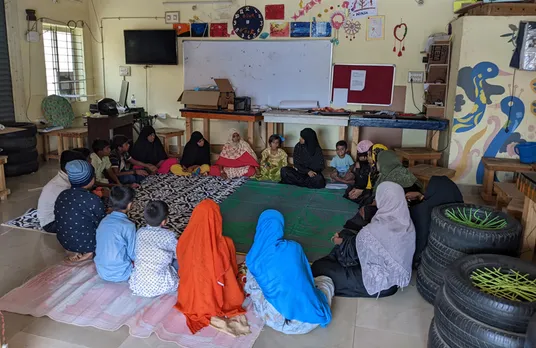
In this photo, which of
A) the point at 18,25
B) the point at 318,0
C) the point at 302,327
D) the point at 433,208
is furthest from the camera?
the point at 318,0

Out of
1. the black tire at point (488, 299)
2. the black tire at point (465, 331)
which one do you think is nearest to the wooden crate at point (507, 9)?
the black tire at point (488, 299)

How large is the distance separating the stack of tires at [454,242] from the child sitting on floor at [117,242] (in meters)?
2.03

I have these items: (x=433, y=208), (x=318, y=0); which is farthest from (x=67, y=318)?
(x=318, y=0)

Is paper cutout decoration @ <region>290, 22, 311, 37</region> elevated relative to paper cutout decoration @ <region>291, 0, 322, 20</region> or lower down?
lower down

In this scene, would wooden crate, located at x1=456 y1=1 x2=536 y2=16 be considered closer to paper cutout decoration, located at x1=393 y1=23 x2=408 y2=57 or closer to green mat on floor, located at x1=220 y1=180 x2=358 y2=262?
paper cutout decoration, located at x1=393 y1=23 x2=408 y2=57

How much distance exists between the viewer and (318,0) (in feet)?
Result: 21.6

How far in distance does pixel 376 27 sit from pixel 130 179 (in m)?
4.14

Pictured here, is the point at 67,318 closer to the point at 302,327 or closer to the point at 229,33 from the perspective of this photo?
the point at 302,327

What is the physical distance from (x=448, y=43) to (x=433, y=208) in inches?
144

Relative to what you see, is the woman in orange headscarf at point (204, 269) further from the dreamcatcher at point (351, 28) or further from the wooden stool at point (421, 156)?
the dreamcatcher at point (351, 28)

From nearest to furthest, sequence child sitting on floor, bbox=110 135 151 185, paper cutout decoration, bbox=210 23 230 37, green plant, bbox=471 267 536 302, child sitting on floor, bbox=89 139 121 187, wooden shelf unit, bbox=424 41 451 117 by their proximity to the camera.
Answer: green plant, bbox=471 267 536 302, child sitting on floor, bbox=89 139 121 187, child sitting on floor, bbox=110 135 151 185, wooden shelf unit, bbox=424 41 451 117, paper cutout decoration, bbox=210 23 230 37

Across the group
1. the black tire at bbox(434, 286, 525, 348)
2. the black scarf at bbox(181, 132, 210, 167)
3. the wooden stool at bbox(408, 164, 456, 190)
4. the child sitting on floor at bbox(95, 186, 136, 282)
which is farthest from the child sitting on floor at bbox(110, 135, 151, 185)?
the black tire at bbox(434, 286, 525, 348)

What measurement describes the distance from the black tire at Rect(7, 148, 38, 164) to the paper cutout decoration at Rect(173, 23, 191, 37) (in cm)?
292

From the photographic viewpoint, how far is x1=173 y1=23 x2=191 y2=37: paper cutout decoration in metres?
7.21
